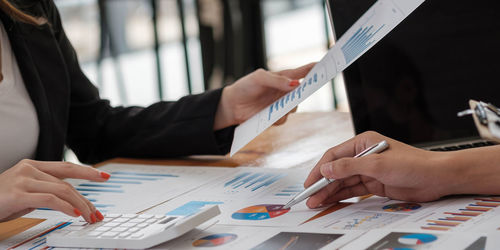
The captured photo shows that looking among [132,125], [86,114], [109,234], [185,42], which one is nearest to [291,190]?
[109,234]

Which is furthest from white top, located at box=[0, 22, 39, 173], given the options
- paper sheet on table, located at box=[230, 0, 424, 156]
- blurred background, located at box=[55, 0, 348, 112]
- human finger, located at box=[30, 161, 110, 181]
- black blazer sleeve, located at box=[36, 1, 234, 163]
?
blurred background, located at box=[55, 0, 348, 112]

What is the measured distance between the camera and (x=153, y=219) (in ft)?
2.58

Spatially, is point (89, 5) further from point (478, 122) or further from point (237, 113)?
point (478, 122)

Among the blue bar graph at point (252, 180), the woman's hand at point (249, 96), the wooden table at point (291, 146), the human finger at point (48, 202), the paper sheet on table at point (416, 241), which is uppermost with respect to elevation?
the woman's hand at point (249, 96)

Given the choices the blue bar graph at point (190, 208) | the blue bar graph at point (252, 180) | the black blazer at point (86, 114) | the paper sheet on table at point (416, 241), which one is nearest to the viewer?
the paper sheet on table at point (416, 241)

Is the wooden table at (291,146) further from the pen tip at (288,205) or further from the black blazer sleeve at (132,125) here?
the pen tip at (288,205)

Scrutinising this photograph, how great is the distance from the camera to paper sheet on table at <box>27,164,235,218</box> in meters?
0.95

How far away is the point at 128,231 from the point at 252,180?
12.4 inches

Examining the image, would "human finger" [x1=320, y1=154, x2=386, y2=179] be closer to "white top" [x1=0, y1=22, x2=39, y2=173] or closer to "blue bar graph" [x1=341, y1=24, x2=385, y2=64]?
"blue bar graph" [x1=341, y1=24, x2=385, y2=64]

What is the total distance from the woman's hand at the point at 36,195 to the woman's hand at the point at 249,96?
1.47 ft

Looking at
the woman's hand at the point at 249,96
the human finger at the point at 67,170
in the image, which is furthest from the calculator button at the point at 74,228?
the woman's hand at the point at 249,96

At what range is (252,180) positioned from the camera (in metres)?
1.04

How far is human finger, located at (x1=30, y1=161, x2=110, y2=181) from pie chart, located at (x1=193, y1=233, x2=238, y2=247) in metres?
0.22

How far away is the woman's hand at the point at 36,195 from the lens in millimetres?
815
